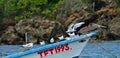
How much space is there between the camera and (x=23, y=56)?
1166 inches

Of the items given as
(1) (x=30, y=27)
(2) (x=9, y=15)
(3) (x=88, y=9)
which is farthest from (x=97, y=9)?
(2) (x=9, y=15)

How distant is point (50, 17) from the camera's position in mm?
101625

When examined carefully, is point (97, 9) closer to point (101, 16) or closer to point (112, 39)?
point (101, 16)

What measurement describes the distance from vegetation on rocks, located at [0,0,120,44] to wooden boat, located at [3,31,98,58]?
40.3 m

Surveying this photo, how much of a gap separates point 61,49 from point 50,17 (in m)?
69.9

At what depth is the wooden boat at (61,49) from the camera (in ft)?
99.6

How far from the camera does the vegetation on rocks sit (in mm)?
77312

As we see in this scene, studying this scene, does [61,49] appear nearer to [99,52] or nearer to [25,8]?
[99,52]

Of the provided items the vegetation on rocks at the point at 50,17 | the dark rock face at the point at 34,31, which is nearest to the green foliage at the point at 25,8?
the vegetation on rocks at the point at 50,17

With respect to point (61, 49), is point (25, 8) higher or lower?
lower

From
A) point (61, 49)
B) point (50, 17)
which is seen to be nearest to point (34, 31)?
point (50, 17)

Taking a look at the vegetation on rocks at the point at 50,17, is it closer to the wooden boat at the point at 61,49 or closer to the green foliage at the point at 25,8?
the green foliage at the point at 25,8

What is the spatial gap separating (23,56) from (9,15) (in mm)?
78280

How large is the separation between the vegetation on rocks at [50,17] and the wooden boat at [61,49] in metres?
40.3
